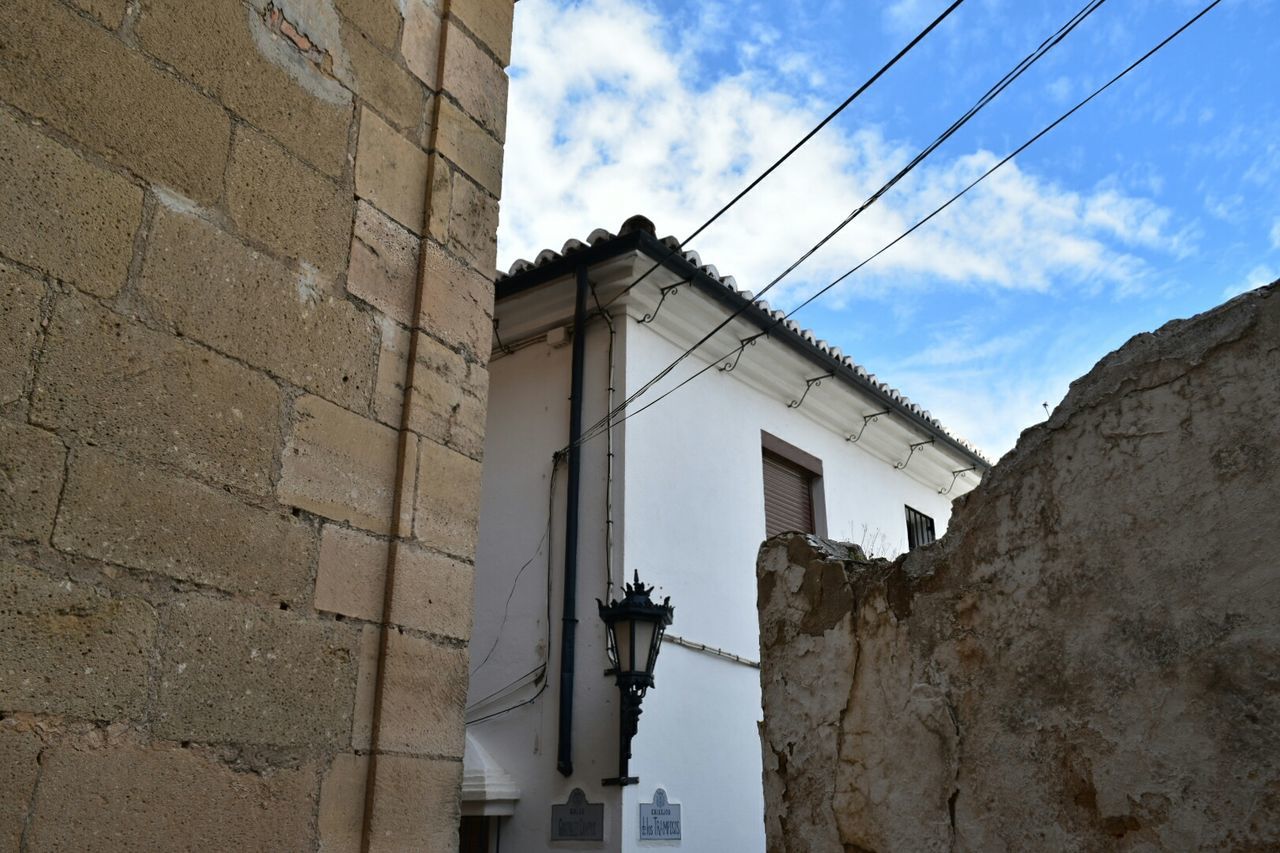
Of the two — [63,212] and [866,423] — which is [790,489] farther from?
[63,212]

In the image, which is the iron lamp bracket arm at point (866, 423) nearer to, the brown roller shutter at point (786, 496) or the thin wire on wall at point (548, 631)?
the brown roller shutter at point (786, 496)

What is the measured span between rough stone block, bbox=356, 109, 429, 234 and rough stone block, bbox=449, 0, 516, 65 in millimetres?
538

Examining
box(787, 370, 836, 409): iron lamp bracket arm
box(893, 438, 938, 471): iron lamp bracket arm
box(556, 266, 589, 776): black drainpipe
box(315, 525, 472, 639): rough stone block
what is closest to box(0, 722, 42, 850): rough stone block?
box(315, 525, 472, 639): rough stone block

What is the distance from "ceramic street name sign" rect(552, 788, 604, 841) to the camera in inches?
232

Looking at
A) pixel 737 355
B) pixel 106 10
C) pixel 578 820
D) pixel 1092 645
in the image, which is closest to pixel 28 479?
pixel 106 10

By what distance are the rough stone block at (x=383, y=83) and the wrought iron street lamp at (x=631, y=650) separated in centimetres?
359

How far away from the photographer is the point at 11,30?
1.98 metres

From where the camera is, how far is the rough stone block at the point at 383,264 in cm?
266

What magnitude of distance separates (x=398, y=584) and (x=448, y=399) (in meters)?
0.54

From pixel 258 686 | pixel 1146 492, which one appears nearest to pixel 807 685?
pixel 1146 492

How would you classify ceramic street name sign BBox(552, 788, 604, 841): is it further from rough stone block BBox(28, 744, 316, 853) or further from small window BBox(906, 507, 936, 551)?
small window BBox(906, 507, 936, 551)

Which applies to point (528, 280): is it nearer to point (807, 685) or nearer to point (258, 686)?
point (807, 685)

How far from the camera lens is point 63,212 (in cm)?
200

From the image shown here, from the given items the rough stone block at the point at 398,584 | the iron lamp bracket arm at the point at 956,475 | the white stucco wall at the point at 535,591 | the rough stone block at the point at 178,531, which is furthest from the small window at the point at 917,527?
the rough stone block at the point at 178,531
